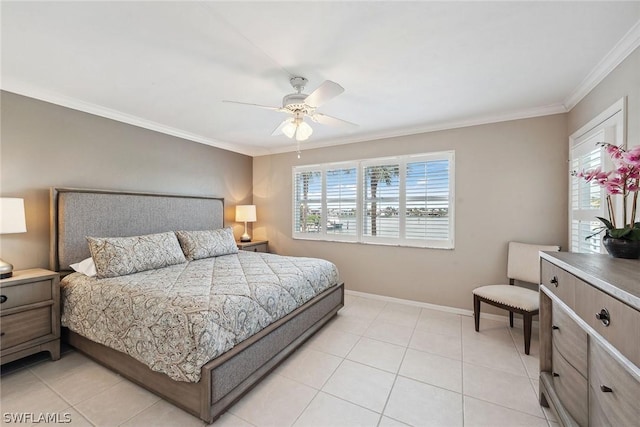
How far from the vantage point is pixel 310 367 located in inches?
86.7

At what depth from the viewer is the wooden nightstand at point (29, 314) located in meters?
2.00

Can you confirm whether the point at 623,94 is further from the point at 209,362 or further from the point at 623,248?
the point at 209,362

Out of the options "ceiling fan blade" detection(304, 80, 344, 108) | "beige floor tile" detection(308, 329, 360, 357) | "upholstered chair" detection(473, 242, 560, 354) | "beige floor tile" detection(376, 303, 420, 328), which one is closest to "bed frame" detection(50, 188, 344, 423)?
"beige floor tile" detection(308, 329, 360, 357)

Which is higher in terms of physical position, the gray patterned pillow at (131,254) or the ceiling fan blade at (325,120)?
the ceiling fan blade at (325,120)

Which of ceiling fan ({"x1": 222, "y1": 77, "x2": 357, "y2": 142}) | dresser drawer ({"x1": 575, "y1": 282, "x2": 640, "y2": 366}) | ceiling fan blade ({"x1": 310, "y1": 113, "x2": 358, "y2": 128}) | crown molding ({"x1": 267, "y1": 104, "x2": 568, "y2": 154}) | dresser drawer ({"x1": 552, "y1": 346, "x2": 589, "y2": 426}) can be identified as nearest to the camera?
dresser drawer ({"x1": 575, "y1": 282, "x2": 640, "y2": 366})

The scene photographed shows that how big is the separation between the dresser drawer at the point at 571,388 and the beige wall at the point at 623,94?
4.76 feet

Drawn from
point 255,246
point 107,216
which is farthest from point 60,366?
point 255,246

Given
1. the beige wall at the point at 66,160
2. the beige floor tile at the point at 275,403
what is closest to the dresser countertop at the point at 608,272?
the beige floor tile at the point at 275,403

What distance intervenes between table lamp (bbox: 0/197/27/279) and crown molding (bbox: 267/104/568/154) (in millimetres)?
3202

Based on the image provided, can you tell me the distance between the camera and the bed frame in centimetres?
162

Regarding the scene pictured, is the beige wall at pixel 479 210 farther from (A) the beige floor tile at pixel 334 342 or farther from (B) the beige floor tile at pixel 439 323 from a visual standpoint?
(A) the beige floor tile at pixel 334 342

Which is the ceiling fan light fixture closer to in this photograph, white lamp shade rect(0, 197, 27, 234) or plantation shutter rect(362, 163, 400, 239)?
plantation shutter rect(362, 163, 400, 239)

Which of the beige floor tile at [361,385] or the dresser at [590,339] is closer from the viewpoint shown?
the dresser at [590,339]

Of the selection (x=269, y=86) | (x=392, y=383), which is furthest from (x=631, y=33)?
(x=392, y=383)
